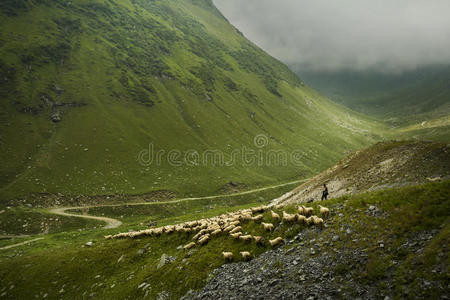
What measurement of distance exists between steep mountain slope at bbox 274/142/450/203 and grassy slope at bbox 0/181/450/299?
43.9 feet

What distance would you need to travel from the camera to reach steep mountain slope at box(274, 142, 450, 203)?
30.1m

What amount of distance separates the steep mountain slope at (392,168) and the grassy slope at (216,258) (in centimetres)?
1338

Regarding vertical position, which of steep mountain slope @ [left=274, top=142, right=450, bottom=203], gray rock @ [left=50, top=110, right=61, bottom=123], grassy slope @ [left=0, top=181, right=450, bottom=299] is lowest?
grassy slope @ [left=0, top=181, right=450, bottom=299]

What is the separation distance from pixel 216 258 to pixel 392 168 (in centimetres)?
3029

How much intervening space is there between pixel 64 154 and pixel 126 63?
11201 cm

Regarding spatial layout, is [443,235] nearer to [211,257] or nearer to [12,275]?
[211,257]

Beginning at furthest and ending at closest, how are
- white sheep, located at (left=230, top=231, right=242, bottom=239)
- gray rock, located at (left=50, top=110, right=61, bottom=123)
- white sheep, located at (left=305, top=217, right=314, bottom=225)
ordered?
gray rock, located at (left=50, top=110, right=61, bottom=123)
white sheep, located at (left=230, top=231, right=242, bottom=239)
white sheep, located at (left=305, top=217, right=314, bottom=225)

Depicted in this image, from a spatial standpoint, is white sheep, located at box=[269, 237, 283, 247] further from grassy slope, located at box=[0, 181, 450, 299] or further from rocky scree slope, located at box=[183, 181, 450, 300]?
grassy slope, located at box=[0, 181, 450, 299]

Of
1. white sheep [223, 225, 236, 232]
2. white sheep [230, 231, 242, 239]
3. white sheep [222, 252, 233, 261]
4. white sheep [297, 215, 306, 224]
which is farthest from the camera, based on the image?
white sheep [223, 225, 236, 232]

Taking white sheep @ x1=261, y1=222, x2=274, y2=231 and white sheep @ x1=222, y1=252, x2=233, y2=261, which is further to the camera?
white sheep @ x1=261, y1=222, x2=274, y2=231

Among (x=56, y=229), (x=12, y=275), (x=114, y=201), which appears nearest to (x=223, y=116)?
(x=114, y=201)

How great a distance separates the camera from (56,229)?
69.0 meters

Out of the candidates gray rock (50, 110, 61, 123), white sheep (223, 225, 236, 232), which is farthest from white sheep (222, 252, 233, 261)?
gray rock (50, 110, 61, 123)

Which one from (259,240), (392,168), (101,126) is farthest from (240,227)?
(101,126)
